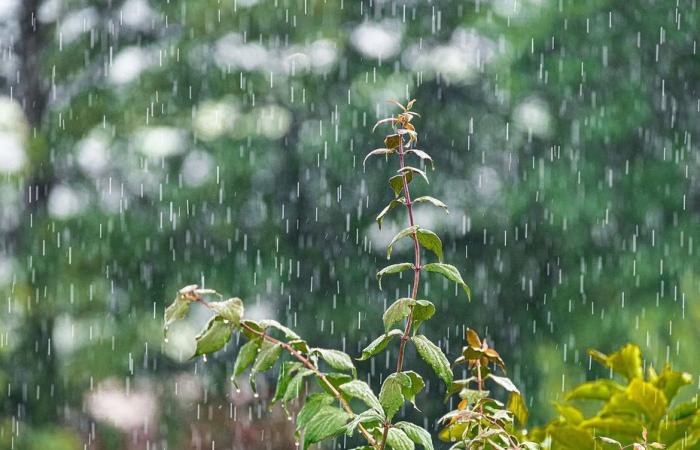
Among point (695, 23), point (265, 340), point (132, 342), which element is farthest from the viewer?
point (695, 23)

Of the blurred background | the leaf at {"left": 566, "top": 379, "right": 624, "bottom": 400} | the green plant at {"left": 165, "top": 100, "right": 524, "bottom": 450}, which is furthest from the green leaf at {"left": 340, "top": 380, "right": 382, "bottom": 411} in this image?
the blurred background

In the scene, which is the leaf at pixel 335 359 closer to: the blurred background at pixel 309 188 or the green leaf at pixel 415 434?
the green leaf at pixel 415 434

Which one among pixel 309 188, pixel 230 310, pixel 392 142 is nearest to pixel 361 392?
pixel 230 310

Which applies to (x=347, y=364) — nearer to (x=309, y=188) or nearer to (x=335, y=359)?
(x=335, y=359)

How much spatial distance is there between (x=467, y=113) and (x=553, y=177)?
0.63 meters

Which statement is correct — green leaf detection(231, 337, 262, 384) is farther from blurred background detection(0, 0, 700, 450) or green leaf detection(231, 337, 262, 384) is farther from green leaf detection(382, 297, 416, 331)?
blurred background detection(0, 0, 700, 450)

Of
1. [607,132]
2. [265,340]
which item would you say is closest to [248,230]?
[607,132]

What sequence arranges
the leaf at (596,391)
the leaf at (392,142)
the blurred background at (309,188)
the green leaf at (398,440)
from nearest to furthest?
the green leaf at (398,440)
the leaf at (392,142)
the leaf at (596,391)
the blurred background at (309,188)

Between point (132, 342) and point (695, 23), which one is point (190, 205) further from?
point (695, 23)

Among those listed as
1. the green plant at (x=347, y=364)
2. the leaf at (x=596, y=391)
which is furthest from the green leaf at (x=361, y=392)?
the leaf at (x=596, y=391)

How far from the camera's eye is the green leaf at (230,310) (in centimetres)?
93

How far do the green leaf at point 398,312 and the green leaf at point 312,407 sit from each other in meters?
0.10

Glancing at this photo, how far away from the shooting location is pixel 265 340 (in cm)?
100

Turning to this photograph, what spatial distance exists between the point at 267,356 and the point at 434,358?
16 cm
